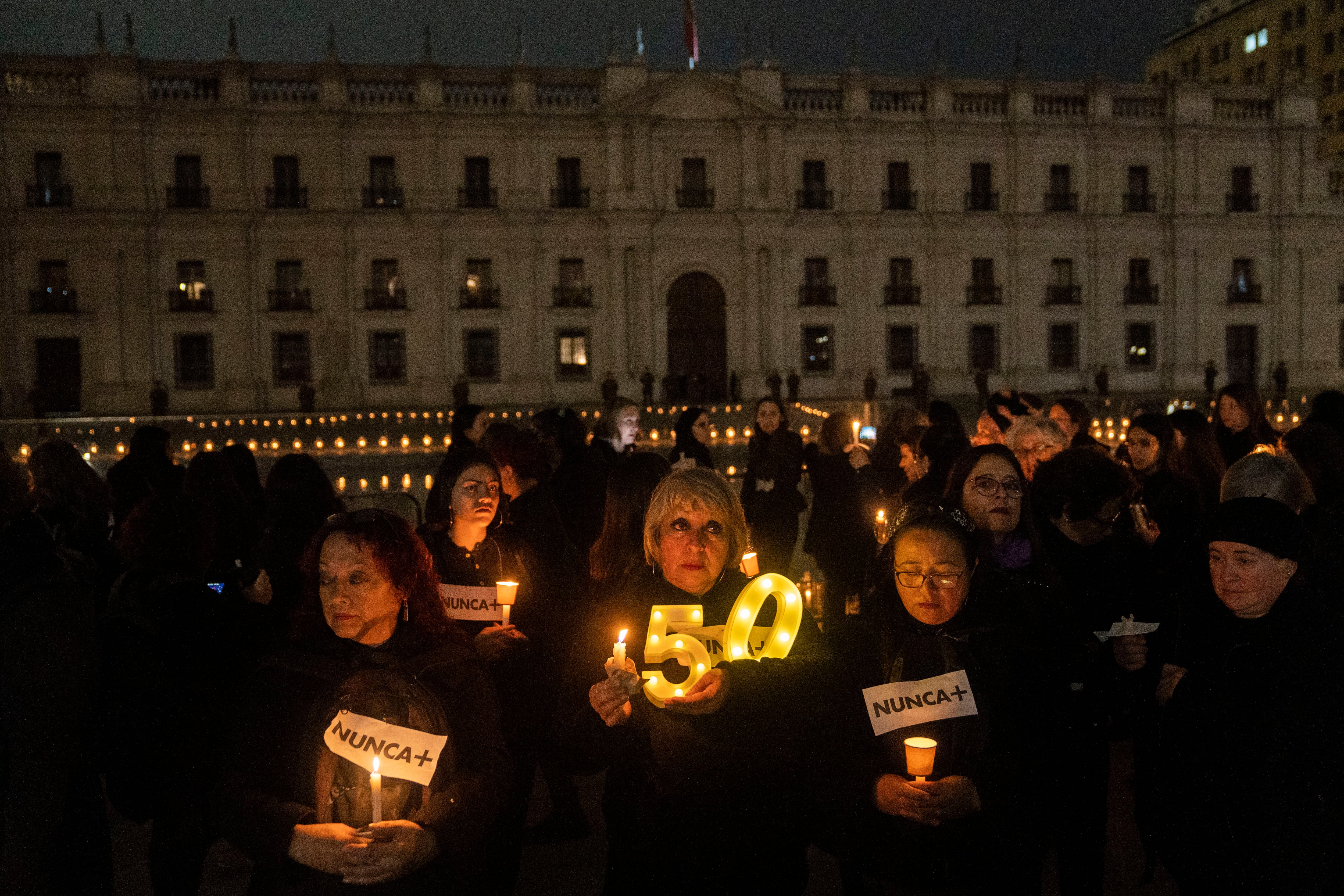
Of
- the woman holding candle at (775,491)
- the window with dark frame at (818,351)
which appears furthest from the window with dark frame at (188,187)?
the woman holding candle at (775,491)

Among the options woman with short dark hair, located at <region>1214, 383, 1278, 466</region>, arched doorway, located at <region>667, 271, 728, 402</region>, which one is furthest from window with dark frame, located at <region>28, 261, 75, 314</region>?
woman with short dark hair, located at <region>1214, 383, 1278, 466</region>

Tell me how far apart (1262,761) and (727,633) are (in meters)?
1.46

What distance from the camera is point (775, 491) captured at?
739 centimetres

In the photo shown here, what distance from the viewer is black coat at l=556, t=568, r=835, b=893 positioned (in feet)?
8.32

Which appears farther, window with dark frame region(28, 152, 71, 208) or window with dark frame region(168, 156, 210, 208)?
window with dark frame region(168, 156, 210, 208)

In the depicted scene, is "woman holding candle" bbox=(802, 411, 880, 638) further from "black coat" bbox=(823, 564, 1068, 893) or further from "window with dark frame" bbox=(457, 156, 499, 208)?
"window with dark frame" bbox=(457, 156, 499, 208)

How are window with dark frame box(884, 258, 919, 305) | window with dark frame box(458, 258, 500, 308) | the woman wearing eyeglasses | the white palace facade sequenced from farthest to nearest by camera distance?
window with dark frame box(884, 258, 919, 305) → window with dark frame box(458, 258, 500, 308) → the white palace facade → the woman wearing eyeglasses

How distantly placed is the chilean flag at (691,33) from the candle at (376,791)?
3339cm

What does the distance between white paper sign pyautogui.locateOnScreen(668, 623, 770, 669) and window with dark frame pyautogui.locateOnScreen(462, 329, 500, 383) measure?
3068 cm

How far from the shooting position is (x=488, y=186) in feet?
106

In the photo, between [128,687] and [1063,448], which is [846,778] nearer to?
[128,687]

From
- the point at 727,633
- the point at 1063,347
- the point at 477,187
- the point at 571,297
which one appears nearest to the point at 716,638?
the point at 727,633

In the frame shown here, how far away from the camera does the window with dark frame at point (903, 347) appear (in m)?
34.2

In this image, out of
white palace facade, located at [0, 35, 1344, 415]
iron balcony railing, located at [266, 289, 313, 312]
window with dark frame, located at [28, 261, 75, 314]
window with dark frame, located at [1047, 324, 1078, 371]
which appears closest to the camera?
window with dark frame, located at [28, 261, 75, 314]
